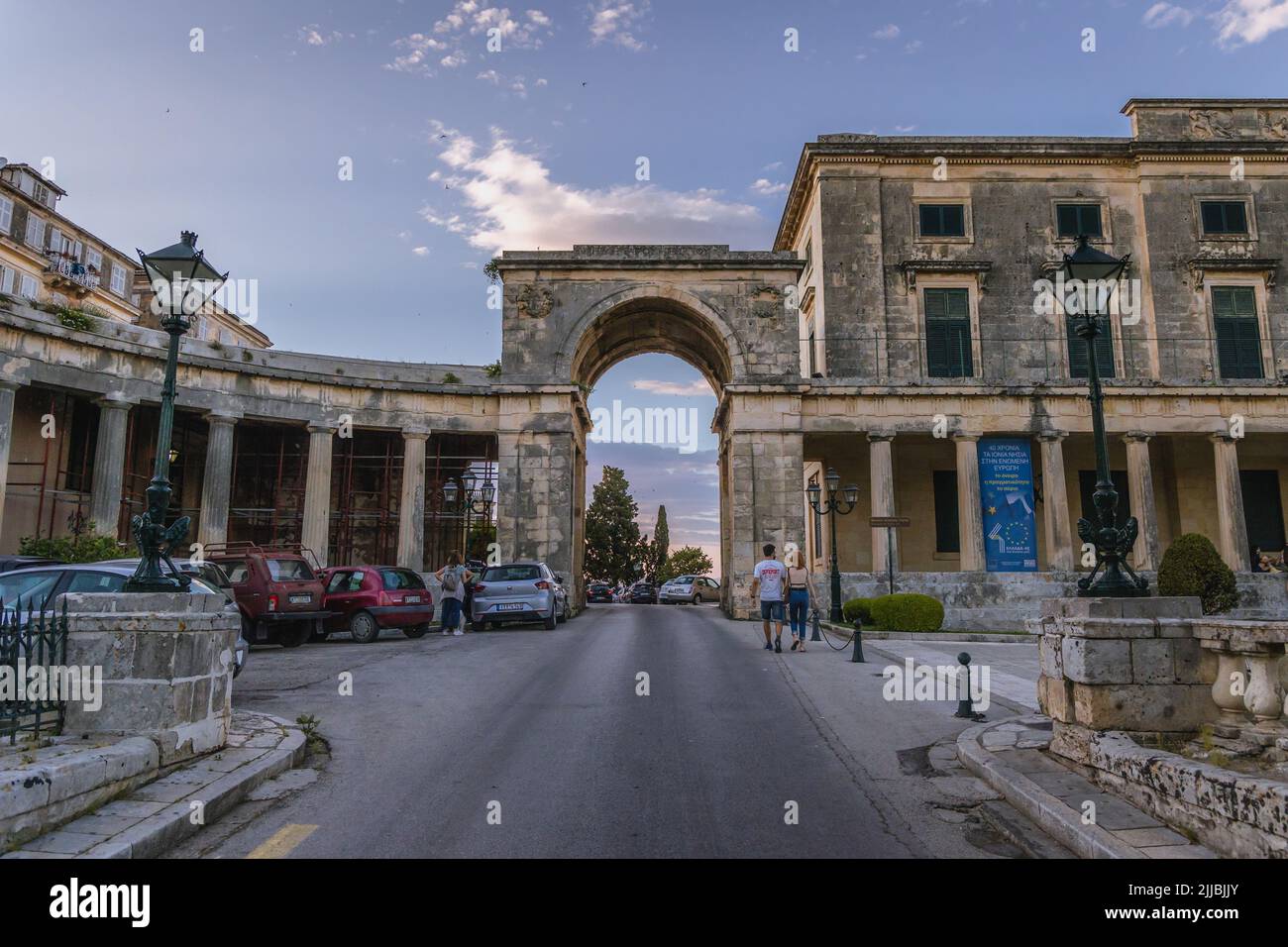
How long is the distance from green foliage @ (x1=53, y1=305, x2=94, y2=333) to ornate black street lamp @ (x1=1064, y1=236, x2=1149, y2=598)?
22115 mm

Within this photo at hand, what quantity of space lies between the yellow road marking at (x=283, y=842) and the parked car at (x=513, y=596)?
43.2ft

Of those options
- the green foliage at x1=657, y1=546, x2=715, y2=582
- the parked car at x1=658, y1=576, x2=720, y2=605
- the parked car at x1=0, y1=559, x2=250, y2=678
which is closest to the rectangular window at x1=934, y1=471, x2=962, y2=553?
the parked car at x1=658, y1=576, x2=720, y2=605

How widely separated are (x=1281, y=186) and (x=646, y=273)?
77.6 ft

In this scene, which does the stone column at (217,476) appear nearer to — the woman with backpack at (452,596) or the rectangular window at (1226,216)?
the woman with backpack at (452,596)

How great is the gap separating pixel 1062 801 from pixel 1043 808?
173 mm

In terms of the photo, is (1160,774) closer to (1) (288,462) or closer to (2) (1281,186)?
(1) (288,462)

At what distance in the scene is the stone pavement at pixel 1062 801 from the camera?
420 centimetres

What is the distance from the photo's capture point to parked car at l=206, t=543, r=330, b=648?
14086 mm

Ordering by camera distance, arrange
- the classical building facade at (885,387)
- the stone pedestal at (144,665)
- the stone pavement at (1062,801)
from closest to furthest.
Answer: the stone pavement at (1062,801) < the stone pedestal at (144,665) < the classical building facade at (885,387)

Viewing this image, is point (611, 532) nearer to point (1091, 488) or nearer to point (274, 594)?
Answer: point (1091, 488)

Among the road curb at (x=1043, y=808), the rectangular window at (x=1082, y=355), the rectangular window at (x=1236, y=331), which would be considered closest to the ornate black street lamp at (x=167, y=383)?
the road curb at (x=1043, y=808)

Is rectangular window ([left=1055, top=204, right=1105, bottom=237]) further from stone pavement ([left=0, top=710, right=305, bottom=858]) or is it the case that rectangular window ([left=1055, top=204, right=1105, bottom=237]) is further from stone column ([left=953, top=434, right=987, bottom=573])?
stone pavement ([left=0, top=710, right=305, bottom=858])

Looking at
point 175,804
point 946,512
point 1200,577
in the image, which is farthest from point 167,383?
point 946,512
